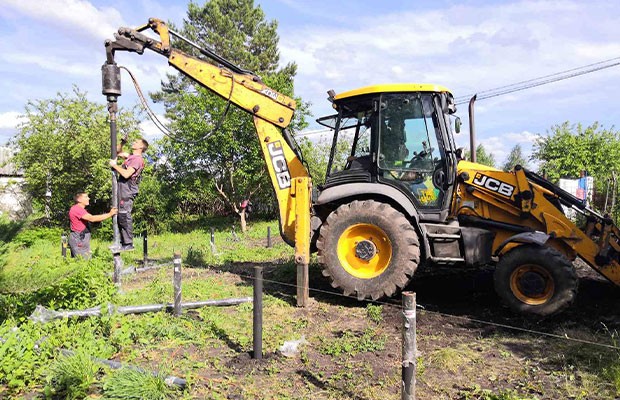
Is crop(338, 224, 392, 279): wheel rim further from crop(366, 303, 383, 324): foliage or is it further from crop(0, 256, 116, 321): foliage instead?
crop(0, 256, 116, 321): foliage

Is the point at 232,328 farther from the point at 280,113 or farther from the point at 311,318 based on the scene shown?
the point at 280,113

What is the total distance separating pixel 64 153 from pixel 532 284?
760 inches

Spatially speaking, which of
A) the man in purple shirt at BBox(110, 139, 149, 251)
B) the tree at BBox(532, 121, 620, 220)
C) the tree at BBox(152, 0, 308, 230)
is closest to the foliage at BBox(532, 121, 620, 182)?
the tree at BBox(532, 121, 620, 220)

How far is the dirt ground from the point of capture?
3.78 meters

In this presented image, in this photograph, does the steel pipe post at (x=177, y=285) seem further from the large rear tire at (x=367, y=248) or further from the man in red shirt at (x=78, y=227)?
the man in red shirt at (x=78, y=227)

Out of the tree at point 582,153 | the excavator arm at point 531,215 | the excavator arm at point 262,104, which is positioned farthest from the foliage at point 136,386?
the tree at point 582,153

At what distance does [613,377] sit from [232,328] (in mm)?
3831

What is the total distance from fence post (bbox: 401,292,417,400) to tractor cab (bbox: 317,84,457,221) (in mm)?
3057

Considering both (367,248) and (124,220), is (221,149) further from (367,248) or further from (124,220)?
(367,248)

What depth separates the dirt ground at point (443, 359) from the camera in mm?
3781

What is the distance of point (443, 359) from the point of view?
169 inches

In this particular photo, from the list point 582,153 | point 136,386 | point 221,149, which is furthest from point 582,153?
point 136,386

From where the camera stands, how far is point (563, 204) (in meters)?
6.04

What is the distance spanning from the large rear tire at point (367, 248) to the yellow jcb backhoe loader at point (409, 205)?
0.5 inches
